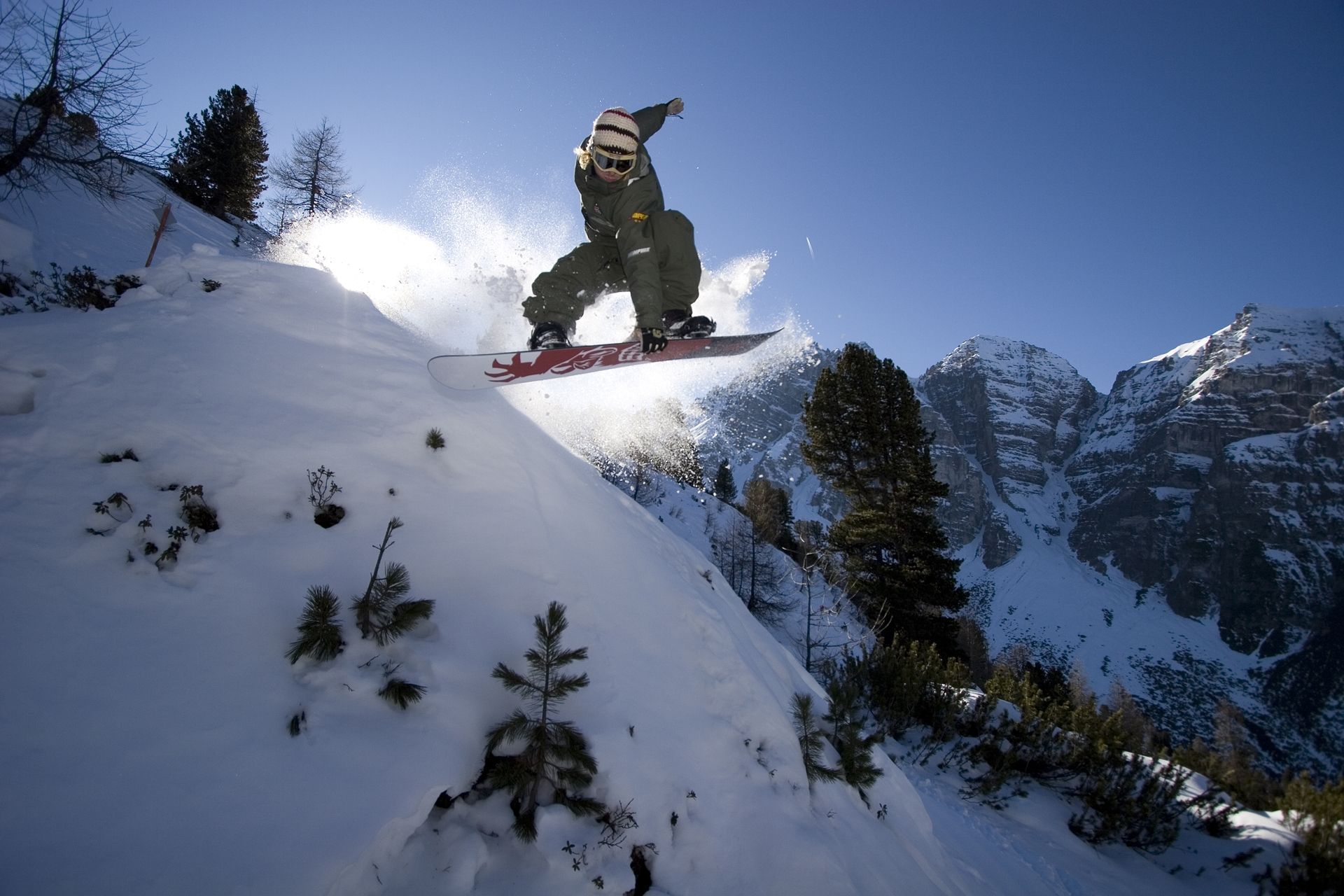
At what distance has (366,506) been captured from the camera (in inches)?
132

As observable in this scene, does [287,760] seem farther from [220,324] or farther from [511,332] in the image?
[511,332]

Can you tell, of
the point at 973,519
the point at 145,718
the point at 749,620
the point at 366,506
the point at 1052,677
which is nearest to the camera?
the point at 145,718

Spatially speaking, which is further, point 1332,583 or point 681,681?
point 1332,583

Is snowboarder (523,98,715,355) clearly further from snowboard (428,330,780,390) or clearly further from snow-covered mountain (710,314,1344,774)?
snow-covered mountain (710,314,1344,774)

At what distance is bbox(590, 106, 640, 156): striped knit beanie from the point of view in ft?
16.0

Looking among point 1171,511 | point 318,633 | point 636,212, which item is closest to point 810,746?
point 318,633

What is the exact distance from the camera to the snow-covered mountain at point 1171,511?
7538cm

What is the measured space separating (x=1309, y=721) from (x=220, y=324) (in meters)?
115

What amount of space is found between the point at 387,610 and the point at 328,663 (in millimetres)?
336

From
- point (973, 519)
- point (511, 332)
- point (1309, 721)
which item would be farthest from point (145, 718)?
point (973, 519)

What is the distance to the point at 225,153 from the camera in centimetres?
2191

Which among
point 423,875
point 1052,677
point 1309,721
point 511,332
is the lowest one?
point 1309,721

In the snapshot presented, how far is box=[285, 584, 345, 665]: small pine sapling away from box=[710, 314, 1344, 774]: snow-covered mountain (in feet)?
235

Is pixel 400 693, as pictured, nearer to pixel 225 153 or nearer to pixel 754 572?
pixel 754 572
